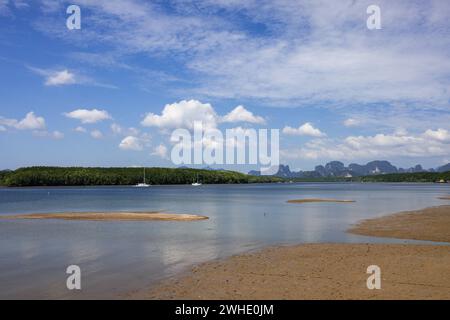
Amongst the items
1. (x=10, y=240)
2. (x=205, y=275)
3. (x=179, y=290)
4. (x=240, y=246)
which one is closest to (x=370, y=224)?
(x=240, y=246)

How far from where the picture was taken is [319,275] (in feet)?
73.6

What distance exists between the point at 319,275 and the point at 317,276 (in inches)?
12.3

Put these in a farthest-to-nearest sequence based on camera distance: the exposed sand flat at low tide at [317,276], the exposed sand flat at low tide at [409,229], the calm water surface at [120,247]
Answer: the exposed sand flat at low tide at [409,229] → the calm water surface at [120,247] → the exposed sand flat at low tide at [317,276]

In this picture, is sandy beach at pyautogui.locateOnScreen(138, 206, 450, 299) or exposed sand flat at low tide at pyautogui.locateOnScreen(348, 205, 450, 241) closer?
sandy beach at pyautogui.locateOnScreen(138, 206, 450, 299)

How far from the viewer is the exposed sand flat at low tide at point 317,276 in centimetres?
1888

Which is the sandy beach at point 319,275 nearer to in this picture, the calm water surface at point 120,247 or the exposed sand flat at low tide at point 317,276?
the exposed sand flat at low tide at point 317,276

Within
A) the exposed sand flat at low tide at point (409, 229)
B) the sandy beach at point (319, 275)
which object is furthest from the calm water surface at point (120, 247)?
the exposed sand flat at low tide at point (409, 229)

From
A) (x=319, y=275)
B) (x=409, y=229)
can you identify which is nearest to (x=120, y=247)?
(x=319, y=275)

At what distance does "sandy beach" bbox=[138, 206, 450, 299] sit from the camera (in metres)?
18.9

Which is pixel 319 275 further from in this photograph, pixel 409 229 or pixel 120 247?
pixel 409 229

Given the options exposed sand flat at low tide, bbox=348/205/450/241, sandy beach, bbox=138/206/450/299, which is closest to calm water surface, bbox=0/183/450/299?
sandy beach, bbox=138/206/450/299

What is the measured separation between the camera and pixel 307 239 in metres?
37.4

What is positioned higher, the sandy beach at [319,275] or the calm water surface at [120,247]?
the sandy beach at [319,275]

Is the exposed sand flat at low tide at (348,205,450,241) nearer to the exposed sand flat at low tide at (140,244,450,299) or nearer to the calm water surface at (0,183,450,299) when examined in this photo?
the calm water surface at (0,183,450,299)
